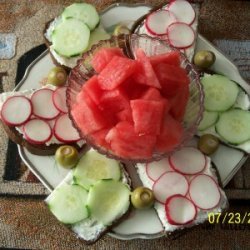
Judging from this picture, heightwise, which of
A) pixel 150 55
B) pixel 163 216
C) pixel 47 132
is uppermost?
pixel 150 55

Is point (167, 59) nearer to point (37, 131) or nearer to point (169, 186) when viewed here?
point (169, 186)

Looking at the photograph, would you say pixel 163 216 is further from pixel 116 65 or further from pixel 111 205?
pixel 116 65

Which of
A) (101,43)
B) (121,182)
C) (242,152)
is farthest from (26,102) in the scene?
(242,152)

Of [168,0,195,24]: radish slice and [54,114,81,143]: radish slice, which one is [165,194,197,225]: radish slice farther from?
[168,0,195,24]: radish slice

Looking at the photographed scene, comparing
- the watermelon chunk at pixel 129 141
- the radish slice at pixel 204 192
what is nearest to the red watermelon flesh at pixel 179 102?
the watermelon chunk at pixel 129 141

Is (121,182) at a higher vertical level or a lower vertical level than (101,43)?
lower

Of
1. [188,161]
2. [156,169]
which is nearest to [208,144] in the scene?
[188,161]

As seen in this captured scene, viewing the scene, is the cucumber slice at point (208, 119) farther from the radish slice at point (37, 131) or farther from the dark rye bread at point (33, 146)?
the radish slice at point (37, 131)
